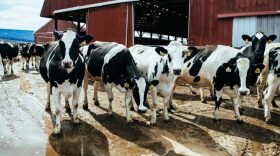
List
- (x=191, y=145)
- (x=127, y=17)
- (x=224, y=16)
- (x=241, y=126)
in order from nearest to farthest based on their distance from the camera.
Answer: (x=191, y=145)
(x=241, y=126)
(x=224, y=16)
(x=127, y=17)

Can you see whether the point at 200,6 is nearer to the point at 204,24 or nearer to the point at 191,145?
the point at 204,24

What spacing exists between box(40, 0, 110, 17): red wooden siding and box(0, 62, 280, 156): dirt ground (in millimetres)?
10616

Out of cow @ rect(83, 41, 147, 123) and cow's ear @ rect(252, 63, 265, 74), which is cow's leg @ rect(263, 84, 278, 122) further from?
cow @ rect(83, 41, 147, 123)

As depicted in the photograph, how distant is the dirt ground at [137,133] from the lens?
5734mm

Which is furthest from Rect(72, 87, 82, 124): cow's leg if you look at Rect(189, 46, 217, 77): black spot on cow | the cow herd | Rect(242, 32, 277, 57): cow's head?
Rect(242, 32, 277, 57): cow's head

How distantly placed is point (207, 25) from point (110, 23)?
589 centimetres

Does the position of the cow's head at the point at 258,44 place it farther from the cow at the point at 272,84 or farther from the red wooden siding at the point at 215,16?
the red wooden siding at the point at 215,16

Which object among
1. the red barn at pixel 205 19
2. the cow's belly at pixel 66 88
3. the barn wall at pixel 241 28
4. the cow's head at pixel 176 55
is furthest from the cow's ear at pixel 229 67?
the barn wall at pixel 241 28

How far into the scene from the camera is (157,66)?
24.3 ft

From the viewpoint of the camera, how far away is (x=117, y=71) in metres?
7.36

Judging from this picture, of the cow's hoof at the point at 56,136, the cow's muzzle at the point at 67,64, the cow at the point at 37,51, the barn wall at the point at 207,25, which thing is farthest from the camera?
the cow at the point at 37,51

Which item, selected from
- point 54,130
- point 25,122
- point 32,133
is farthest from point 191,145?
point 25,122

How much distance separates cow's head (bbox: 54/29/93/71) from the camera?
19.8 feet

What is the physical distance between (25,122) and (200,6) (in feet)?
28.6
